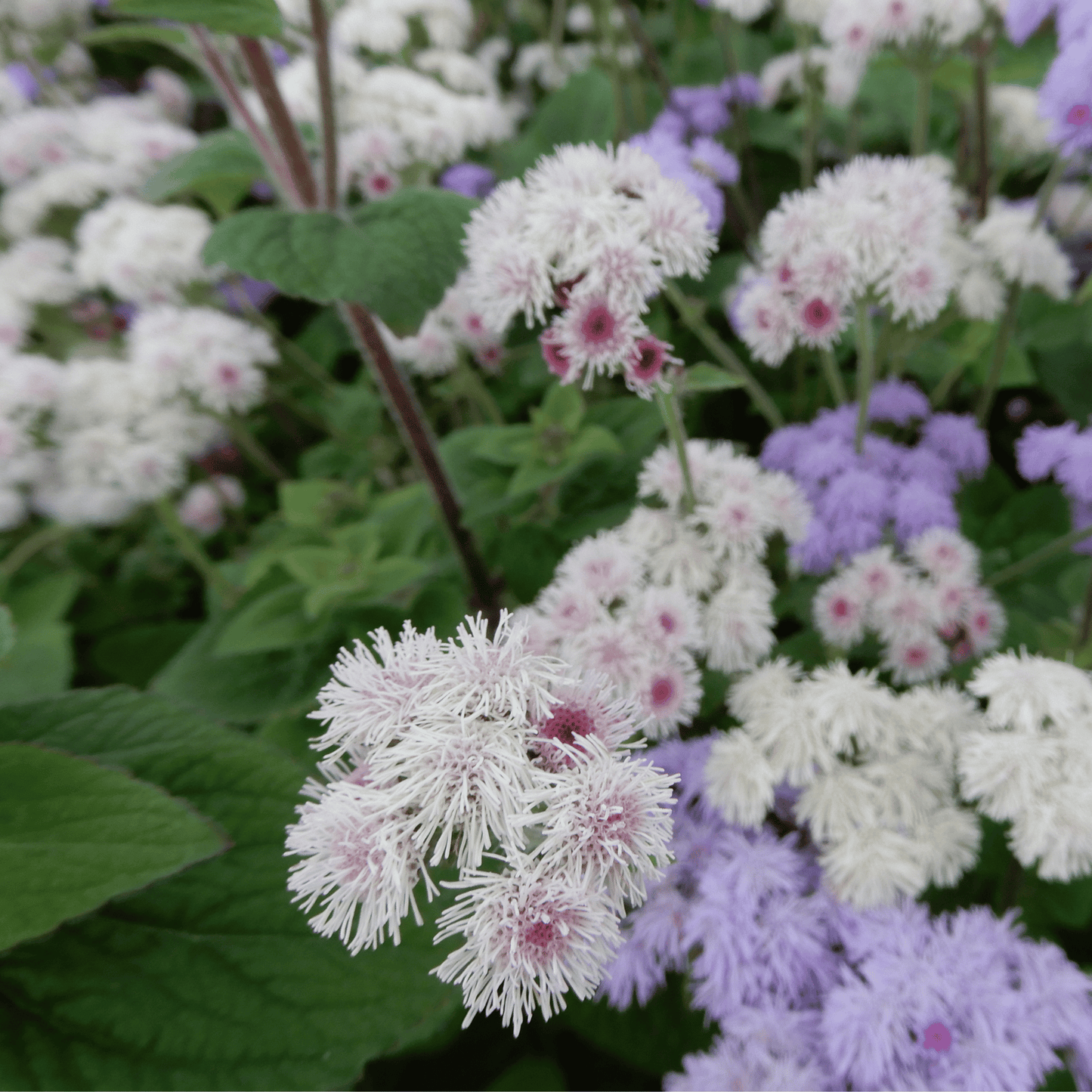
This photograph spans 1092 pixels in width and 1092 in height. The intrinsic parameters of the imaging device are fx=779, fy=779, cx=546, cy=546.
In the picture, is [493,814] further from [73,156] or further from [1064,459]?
[73,156]

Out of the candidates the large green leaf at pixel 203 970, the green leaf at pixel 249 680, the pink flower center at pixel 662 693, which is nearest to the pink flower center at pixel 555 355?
the pink flower center at pixel 662 693

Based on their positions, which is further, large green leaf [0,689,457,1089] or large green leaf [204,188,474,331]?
large green leaf [204,188,474,331]

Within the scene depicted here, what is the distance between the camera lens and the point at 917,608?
76 cm

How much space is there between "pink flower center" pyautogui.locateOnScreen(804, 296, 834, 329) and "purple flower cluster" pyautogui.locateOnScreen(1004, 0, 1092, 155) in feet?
0.97

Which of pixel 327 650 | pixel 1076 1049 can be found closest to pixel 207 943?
pixel 327 650

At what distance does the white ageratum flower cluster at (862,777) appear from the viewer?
0.63 metres

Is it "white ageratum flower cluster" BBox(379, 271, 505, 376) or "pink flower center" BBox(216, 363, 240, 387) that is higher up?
"pink flower center" BBox(216, 363, 240, 387)

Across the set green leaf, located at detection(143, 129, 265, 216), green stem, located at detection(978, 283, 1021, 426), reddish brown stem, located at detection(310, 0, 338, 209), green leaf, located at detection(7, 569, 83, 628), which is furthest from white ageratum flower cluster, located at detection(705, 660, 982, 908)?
green leaf, located at detection(7, 569, 83, 628)

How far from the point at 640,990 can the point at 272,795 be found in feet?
1.14

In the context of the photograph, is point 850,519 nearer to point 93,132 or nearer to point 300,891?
point 300,891

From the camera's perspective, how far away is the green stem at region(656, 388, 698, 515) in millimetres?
667

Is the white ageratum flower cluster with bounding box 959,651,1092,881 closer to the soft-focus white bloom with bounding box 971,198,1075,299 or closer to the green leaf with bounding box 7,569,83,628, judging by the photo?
the soft-focus white bloom with bounding box 971,198,1075,299

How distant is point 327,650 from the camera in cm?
92

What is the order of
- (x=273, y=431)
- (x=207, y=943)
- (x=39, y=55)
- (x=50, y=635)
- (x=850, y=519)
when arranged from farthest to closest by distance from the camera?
1. (x=273, y=431)
2. (x=39, y=55)
3. (x=50, y=635)
4. (x=850, y=519)
5. (x=207, y=943)
